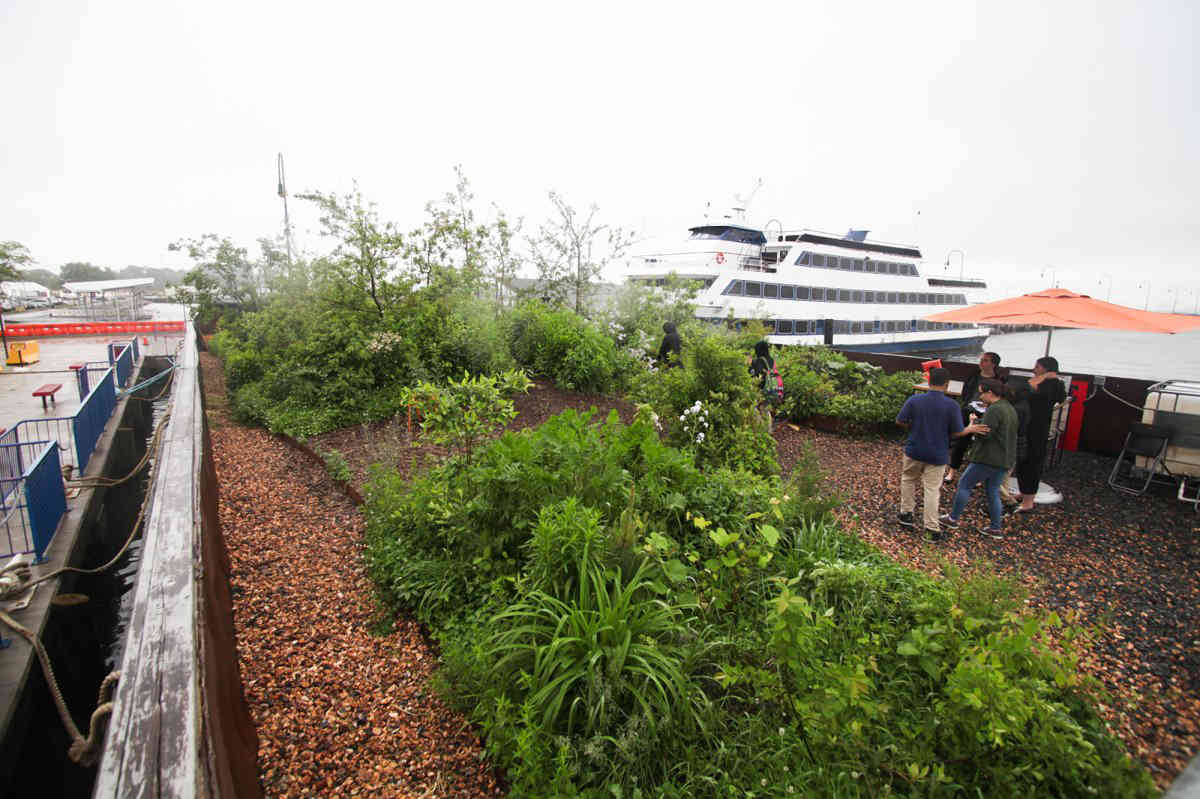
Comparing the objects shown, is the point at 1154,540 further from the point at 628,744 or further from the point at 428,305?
the point at 428,305

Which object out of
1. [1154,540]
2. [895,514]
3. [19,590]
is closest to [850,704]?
[895,514]

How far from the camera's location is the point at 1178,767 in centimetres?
234

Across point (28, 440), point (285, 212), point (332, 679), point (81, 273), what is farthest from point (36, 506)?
point (81, 273)

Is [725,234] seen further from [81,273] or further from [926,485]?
[81,273]

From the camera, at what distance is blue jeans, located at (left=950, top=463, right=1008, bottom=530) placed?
507cm

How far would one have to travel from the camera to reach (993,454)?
5020 mm

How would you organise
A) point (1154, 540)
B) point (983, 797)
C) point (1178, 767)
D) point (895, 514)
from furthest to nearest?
1. point (895, 514)
2. point (1154, 540)
3. point (1178, 767)
4. point (983, 797)

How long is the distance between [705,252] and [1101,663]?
21188mm

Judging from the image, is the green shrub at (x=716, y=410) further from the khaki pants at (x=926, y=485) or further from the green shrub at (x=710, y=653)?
the green shrub at (x=710, y=653)

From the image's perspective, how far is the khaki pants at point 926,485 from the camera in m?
5.07

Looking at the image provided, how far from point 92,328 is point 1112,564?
3759 centimetres

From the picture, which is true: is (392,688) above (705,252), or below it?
below

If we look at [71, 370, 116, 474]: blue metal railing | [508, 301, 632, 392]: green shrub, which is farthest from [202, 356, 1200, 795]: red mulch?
[508, 301, 632, 392]: green shrub

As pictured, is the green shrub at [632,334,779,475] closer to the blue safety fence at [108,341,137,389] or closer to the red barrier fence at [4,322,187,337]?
the blue safety fence at [108,341,137,389]
